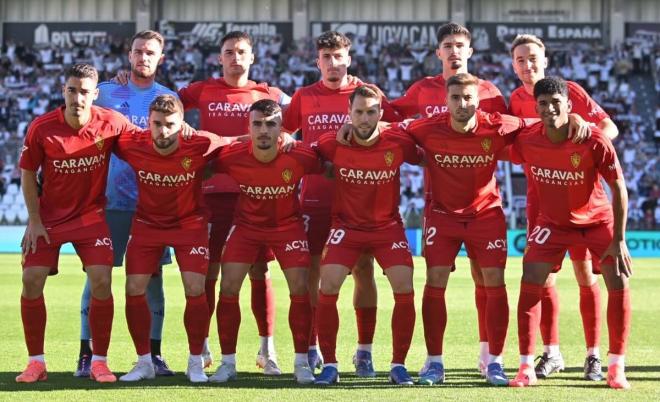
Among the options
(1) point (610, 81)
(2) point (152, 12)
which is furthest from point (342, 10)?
(1) point (610, 81)

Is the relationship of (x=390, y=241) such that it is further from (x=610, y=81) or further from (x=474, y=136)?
(x=610, y=81)

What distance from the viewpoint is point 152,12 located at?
30906mm

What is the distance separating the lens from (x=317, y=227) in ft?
24.5

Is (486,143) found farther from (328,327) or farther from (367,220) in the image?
(328,327)

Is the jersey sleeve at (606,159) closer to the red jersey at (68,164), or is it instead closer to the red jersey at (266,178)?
the red jersey at (266,178)

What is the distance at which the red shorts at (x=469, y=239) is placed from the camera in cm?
663

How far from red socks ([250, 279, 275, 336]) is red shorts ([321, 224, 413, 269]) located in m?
0.92

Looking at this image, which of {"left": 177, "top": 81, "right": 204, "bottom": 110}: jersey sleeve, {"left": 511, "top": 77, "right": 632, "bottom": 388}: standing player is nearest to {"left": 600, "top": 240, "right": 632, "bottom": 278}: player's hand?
{"left": 511, "top": 77, "right": 632, "bottom": 388}: standing player

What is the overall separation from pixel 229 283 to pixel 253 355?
1.47m

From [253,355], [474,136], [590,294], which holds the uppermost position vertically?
[474,136]

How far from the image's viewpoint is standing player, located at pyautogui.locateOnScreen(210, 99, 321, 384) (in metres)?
6.67

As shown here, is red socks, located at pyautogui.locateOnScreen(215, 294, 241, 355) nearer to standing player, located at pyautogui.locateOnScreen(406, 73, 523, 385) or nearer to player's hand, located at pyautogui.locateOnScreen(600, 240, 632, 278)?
standing player, located at pyautogui.locateOnScreen(406, 73, 523, 385)

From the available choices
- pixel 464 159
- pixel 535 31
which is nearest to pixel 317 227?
pixel 464 159

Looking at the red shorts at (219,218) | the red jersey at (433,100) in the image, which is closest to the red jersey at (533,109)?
the red jersey at (433,100)
